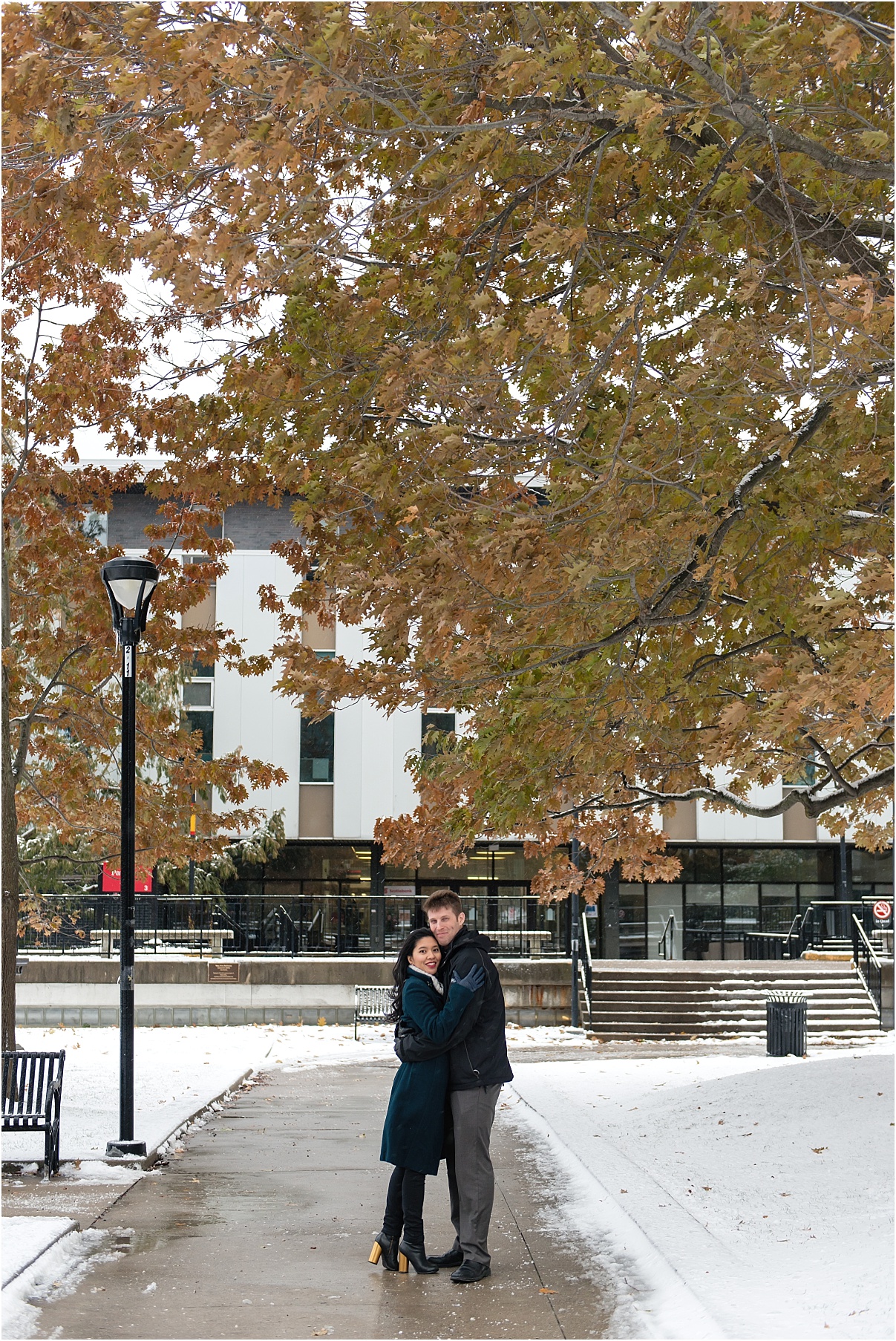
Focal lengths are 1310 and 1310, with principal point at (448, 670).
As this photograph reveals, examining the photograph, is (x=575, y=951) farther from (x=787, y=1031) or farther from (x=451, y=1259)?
(x=451, y=1259)

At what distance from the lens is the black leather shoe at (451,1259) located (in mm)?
6898

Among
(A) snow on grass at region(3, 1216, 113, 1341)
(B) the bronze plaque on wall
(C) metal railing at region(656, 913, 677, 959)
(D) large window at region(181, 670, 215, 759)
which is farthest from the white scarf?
(D) large window at region(181, 670, 215, 759)

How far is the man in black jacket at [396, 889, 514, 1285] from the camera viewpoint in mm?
6719

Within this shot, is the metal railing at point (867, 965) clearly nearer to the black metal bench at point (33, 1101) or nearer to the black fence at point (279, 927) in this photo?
the black fence at point (279, 927)

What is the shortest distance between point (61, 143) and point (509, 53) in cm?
211

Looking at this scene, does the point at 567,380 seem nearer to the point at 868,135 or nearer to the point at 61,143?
the point at 868,135

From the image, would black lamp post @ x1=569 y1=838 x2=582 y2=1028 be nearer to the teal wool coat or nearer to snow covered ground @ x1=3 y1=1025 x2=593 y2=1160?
snow covered ground @ x1=3 y1=1025 x2=593 y2=1160

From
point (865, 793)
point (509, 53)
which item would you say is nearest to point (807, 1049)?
point (865, 793)

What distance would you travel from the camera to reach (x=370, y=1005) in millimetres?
25266

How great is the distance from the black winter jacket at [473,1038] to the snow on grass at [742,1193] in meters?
1.22

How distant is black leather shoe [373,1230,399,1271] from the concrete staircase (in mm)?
18303

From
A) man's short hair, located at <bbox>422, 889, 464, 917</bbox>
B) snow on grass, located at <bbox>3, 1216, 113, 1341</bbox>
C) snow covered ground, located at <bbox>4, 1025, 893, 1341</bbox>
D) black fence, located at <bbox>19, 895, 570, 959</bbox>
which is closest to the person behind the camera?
snow on grass, located at <bbox>3, 1216, 113, 1341</bbox>

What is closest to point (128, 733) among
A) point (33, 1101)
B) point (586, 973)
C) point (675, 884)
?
point (33, 1101)

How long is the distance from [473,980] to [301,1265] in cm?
185
